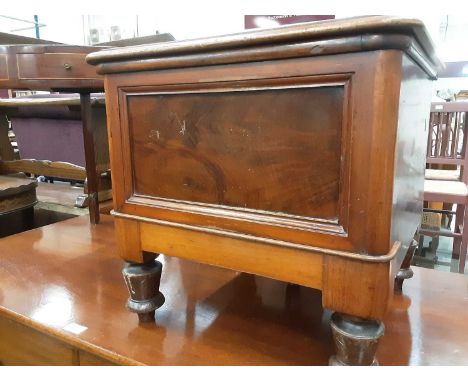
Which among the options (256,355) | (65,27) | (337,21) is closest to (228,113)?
(337,21)

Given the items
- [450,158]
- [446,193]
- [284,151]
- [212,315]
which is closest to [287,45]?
[284,151]

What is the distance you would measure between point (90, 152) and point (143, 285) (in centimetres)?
94

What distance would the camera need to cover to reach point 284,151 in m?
0.60

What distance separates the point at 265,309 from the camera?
950mm

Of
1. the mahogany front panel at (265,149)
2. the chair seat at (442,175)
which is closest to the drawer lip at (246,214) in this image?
the mahogany front panel at (265,149)

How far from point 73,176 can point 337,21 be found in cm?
186

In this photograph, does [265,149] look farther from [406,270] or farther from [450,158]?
[450,158]

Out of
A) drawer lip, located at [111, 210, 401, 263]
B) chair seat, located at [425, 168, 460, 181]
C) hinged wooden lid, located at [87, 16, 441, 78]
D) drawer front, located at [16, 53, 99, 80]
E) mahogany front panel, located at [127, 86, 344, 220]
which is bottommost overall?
chair seat, located at [425, 168, 460, 181]

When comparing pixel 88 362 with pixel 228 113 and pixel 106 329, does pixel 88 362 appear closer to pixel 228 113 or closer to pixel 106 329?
pixel 106 329

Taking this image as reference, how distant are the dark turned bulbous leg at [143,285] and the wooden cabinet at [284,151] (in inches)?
1.8

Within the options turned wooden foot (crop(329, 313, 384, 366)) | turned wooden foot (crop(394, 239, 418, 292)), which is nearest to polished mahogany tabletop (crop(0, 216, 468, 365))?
turned wooden foot (crop(394, 239, 418, 292))

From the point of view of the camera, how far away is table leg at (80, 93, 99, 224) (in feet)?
5.08

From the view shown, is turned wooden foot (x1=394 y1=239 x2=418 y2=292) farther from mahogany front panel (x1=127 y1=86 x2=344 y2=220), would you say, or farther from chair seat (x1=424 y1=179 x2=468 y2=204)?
chair seat (x1=424 y1=179 x2=468 y2=204)

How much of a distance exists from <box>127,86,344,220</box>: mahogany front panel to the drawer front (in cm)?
61
